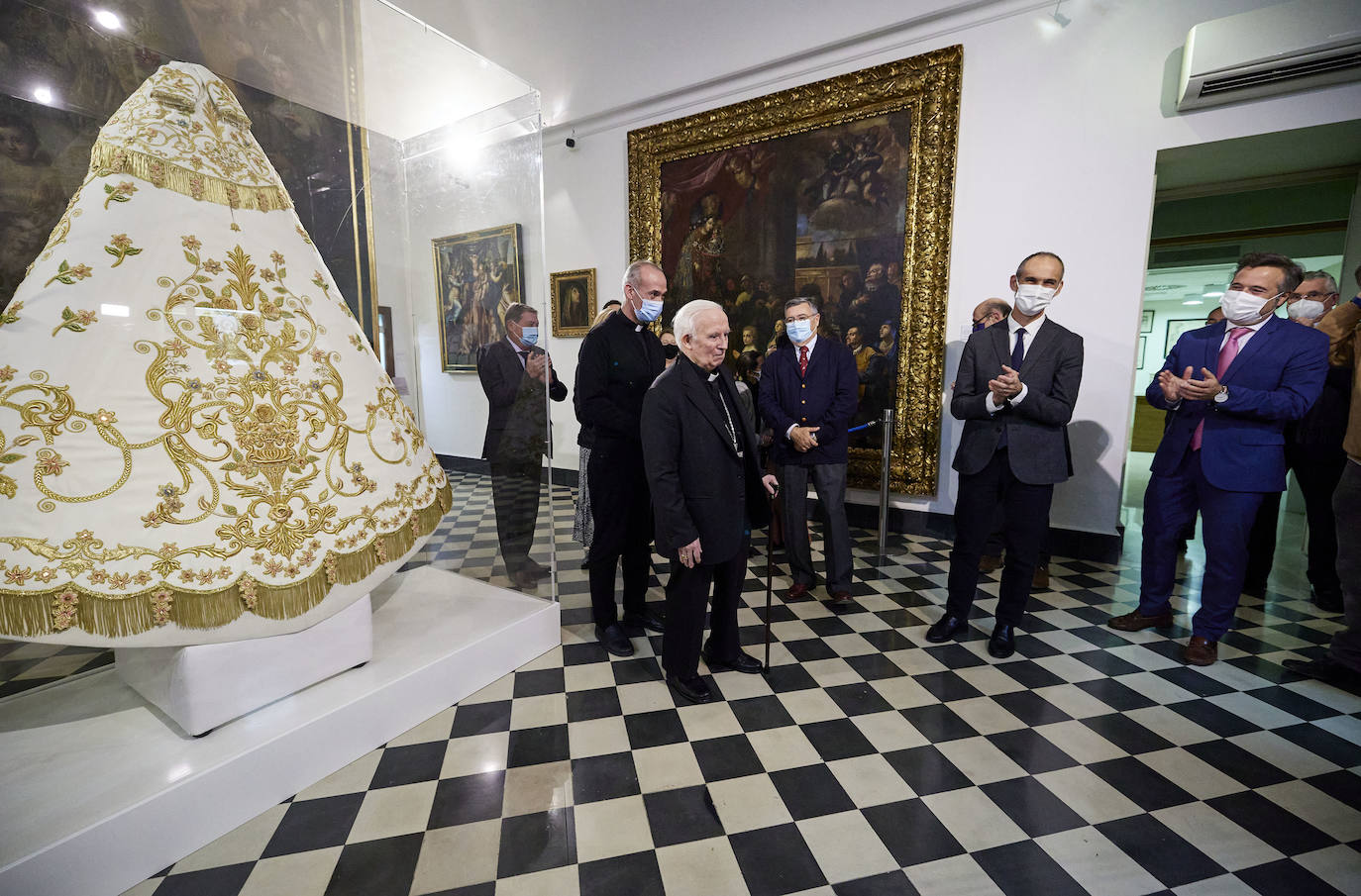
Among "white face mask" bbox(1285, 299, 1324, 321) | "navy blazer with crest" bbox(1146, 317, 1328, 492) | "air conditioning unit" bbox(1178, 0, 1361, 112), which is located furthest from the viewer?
"white face mask" bbox(1285, 299, 1324, 321)

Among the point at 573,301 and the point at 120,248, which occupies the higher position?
the point at 573,301

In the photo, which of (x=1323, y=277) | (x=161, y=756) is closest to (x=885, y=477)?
(x=1323, y=277)

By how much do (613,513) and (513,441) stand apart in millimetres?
654

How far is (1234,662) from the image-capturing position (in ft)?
9.46

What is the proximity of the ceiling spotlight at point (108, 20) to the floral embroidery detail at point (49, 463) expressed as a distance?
1.34 m

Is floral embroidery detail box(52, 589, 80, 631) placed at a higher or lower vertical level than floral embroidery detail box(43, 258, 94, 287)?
lower

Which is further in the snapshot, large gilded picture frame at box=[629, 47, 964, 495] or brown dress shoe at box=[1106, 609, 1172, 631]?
large gilded picture frame at box=[629, 47, 964, 495]

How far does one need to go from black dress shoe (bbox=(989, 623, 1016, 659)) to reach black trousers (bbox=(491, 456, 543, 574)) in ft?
8.20

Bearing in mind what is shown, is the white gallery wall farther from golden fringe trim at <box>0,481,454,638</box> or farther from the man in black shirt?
golden fringe trim at <box>0,481,454,638</box>

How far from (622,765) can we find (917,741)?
46.2 inches

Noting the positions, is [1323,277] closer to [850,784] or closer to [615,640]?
[850,784]

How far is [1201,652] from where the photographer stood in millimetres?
2850

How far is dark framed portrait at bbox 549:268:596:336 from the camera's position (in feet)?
22.7

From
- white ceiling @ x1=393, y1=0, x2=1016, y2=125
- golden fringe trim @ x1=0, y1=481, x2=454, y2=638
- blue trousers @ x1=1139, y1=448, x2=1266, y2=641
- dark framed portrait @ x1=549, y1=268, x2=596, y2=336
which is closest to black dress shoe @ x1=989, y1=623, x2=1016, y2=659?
blue trousers @ x1=1139, y1=448, x2=1266, y2=641
